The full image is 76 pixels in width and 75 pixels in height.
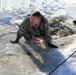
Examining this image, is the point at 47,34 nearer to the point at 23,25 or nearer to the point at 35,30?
the point at 35,30

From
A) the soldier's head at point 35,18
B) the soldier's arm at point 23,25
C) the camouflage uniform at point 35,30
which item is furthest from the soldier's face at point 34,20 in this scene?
the soldier's arm at point 23,25

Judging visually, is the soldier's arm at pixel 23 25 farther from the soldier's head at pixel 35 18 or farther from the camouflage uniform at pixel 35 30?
the soldier's head at pixel 35 18

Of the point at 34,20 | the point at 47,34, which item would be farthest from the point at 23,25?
the point at 47,34

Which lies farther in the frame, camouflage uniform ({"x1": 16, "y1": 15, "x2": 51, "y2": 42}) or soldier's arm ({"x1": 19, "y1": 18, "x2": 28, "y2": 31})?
soldier's arm ({"x1": 19, "y1": 18, "x2": 28, "y2": 31})

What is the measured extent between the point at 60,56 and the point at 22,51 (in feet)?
2.89

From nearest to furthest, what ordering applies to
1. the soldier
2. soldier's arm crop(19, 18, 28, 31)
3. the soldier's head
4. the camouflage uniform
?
the soldier's head → the soldier → the camouflage uniform → soldier's arm crop(19, 18, 28, 31)

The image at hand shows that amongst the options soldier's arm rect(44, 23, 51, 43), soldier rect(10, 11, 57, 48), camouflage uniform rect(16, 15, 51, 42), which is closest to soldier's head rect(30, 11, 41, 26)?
soldier rect(10, 11, 57, 48)

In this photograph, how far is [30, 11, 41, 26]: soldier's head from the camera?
5.51 metres

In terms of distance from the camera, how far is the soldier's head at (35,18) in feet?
18.1

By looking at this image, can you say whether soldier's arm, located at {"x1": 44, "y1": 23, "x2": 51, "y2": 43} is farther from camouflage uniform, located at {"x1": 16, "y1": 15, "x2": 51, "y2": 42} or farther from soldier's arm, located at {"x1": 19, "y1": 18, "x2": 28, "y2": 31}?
soldier's arm, located at {"x1": 19, "y1": 18, "x2": 28, "y2": 31}

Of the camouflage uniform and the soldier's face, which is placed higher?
the soldier's face

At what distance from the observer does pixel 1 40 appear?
21.7 feet

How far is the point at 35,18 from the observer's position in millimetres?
5539

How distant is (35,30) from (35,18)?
552mm
